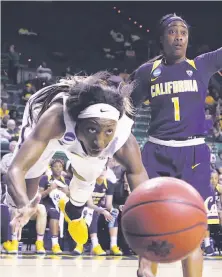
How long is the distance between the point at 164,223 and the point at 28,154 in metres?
0.96

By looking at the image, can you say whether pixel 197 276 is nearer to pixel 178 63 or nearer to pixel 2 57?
pixel 178 63

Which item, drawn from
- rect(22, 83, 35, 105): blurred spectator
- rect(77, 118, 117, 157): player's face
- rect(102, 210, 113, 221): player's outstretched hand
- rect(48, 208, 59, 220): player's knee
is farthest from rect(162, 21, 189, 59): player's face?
rect(22, 83, 35, 105): blurred spectator

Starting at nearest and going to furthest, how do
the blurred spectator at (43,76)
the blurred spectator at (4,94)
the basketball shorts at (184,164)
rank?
the basketball shorts at (184,164)
the blurred spectator at (4,94)
the blurred spectator at (43,76)

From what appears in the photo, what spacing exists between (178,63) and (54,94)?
1094 millimetres

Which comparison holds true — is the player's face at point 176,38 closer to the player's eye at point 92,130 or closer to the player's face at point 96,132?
the player's face at point 96,132

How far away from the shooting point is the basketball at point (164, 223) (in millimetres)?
3887

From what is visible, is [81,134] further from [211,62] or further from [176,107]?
[211,62]

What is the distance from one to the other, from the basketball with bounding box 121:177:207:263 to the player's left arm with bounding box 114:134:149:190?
1.62 ft

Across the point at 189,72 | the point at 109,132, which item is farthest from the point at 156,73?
the point at 109,132

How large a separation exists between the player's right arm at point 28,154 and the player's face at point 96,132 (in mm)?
162

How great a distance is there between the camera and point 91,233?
30.8 ft

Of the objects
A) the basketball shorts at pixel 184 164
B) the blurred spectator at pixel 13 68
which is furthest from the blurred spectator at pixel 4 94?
the basketball shorts at pixel 184 164

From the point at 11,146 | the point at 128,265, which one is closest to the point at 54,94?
the point at 128,265

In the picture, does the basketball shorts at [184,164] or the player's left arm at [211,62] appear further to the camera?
the player's left arm at [211,62]
